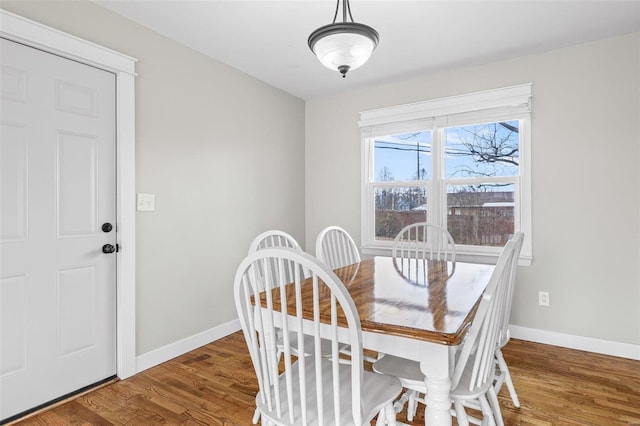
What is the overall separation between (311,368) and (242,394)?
0.92 m

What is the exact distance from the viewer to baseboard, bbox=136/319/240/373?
2.47 metres

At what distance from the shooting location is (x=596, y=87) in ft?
Answer: 9.03

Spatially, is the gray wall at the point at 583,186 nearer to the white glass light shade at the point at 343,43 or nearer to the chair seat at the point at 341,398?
the white glass light shade at the point at 343,43

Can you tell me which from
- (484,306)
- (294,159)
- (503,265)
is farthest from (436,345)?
(294,159)

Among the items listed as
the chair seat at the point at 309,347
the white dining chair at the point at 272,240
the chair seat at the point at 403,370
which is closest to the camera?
the chair seat at the point at 403,370

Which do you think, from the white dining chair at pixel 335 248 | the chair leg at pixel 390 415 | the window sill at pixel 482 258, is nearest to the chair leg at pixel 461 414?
the chair leg at pixel 390 415

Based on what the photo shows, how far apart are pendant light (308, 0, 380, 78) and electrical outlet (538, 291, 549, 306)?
8.31ft

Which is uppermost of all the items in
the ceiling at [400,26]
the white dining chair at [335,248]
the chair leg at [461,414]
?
the ceiling at [400,26]

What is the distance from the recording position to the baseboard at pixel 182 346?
2.47 m

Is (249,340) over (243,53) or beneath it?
beneath

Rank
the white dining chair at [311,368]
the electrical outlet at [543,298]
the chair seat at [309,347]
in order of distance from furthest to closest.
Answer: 1. the electrical outlet at [543,298]
2. the chair seat at [309,347]
3. the white dining chair at [311,368]

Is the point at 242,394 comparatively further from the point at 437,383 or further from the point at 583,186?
the point at 583,186

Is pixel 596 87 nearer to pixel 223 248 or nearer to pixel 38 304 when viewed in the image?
pixel 223 248

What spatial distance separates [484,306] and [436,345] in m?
0.22
